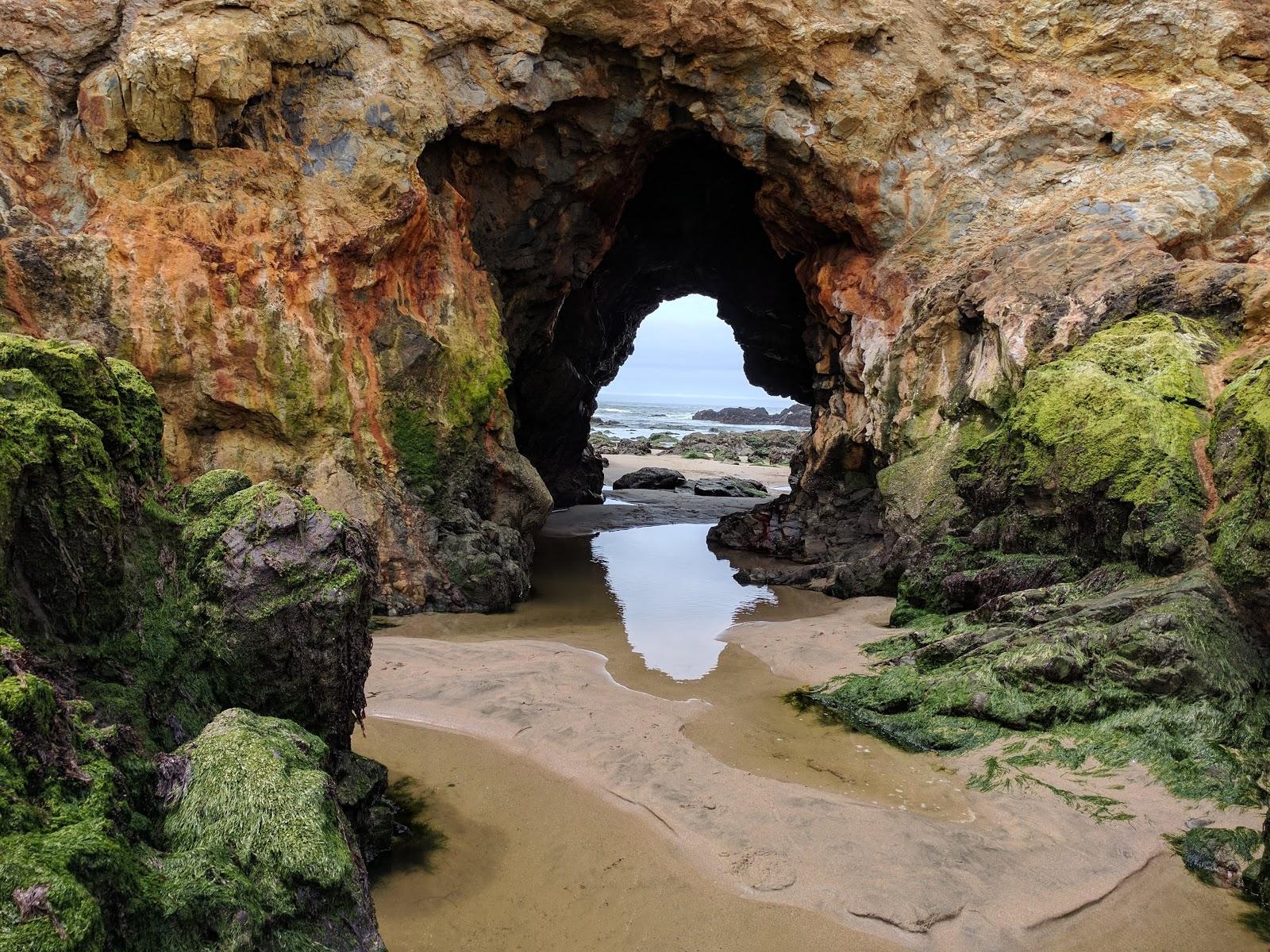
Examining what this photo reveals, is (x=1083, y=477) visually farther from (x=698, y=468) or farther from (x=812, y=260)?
(x=698, y=468)

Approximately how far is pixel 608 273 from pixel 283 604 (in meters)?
16.3

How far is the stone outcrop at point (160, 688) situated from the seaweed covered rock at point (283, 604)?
0.5 inches

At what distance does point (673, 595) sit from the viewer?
11.9 metres

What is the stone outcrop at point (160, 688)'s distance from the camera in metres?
2.55

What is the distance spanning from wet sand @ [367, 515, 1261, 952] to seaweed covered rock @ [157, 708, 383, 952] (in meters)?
0.92

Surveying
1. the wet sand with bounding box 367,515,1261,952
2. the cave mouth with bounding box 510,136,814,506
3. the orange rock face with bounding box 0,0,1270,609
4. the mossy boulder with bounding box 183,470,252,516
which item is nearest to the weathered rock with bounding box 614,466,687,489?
the cave mouth with bounding box 510,136,814,506

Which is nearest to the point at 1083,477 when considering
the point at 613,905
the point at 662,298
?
the point at 613,905

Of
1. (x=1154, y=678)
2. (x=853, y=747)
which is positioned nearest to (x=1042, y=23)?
(x=1154, y=678)

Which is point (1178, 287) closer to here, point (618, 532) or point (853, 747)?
point (853, 747)

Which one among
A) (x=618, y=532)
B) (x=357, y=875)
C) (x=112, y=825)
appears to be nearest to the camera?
(x=112, y=825)

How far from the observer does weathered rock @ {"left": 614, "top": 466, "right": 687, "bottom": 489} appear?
25656mm

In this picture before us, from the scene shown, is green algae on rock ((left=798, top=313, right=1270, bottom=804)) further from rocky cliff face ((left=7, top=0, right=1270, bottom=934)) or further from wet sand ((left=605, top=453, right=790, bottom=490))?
wet sand ((left=605, top=453, right=790, bottom=490))

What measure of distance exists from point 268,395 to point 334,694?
6555 mm

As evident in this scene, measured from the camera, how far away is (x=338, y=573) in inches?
183
